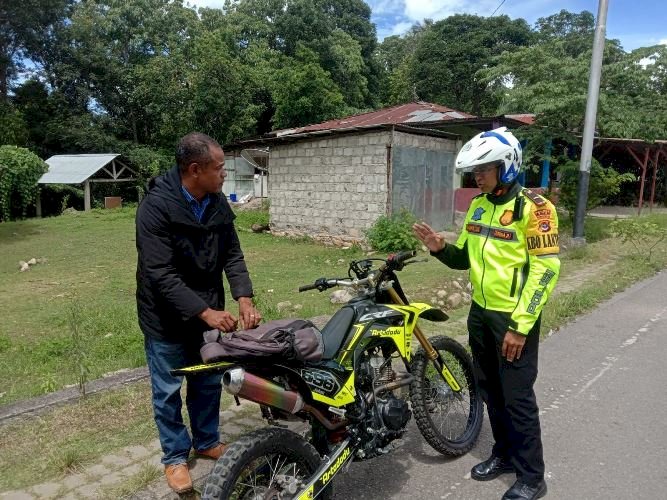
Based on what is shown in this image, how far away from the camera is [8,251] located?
1423 centimetres

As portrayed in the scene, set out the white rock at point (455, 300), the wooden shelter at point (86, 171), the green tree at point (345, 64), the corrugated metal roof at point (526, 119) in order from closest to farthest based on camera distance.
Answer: the white rock at point (455, 300) < the corrugated metal roof at point (526, 119) < the wooden shelter at point (86, 171) < the green tree at point (345, 64)

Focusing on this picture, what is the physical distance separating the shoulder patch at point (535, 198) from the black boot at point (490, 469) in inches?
60.4

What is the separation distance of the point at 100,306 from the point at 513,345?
22.8 feet

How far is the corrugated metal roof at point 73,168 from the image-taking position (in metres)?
23.3

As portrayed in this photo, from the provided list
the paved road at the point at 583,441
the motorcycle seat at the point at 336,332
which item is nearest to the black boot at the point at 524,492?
the paved road at the point at 583,441

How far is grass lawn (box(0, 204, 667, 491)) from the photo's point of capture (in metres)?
3.36

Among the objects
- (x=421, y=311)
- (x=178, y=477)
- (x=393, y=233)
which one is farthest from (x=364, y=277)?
(x=393, y=233)

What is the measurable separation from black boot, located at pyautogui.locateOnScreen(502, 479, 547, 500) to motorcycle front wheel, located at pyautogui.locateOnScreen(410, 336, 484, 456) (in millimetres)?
479

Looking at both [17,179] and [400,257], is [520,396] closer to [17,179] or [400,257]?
[400,257]

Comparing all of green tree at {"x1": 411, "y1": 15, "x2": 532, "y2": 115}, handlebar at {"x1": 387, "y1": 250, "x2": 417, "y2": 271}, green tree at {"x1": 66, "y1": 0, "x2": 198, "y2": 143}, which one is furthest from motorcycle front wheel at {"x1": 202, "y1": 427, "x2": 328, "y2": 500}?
green tree at {"x1": 411, "y1": 15, "x2": 532, "y2": 115}

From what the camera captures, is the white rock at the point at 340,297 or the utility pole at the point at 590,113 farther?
the utility pole at the point at 590,113

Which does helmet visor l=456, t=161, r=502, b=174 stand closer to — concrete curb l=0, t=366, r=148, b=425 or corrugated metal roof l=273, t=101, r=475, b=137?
concrete curb l=0, t=366, r=148, b=425

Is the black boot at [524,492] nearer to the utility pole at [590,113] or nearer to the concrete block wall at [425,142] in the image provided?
the utility pole at [590,113]

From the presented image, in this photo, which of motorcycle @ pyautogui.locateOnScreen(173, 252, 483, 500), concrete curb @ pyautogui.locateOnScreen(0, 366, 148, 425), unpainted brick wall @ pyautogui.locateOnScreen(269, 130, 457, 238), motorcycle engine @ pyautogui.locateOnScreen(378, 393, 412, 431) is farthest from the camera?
unpainted brick wall @ pyautogui.locateOnScreen(269, 130, 457, 238)
